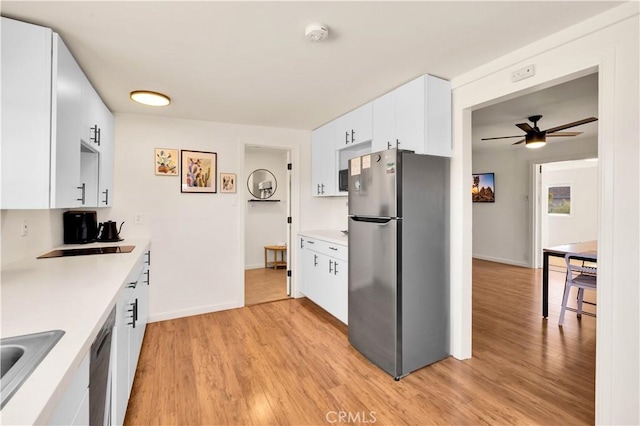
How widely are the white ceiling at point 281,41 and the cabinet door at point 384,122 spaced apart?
96mm

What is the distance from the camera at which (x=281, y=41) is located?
5.92ft

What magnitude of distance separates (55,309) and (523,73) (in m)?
2.74

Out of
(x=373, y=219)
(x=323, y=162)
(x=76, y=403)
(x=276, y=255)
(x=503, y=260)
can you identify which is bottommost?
(x=503, y=260)

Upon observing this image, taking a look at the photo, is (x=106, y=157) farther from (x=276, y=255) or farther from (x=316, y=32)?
(x=276, y=255)

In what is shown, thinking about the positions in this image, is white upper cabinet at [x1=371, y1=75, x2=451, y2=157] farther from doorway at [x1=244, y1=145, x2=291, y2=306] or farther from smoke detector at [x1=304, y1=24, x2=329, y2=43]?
doorway at [x1=244, y1=145, x2=291, y2=306]

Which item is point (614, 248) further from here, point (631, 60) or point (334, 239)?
point (334, 239)

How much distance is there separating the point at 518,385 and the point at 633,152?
1.61 meters

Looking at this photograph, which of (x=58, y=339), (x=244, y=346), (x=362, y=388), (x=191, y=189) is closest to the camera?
(x=58, y=339)

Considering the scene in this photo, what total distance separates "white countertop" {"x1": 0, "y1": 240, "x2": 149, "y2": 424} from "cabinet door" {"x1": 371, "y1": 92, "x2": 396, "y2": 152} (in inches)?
84.8

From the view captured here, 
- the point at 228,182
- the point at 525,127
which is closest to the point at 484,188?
the point at 525,127

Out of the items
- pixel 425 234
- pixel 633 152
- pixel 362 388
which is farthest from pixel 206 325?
pixel 633 152

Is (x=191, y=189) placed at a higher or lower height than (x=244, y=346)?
higher

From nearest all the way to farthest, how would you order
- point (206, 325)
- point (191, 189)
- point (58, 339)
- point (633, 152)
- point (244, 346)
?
point (58, 339) → point (633, 152) → point (244, 346) → point (206, 325) → point (191, 189)

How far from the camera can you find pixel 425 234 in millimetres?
2271
